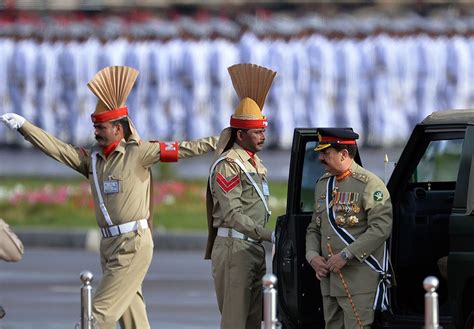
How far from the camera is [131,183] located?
11.6 meters

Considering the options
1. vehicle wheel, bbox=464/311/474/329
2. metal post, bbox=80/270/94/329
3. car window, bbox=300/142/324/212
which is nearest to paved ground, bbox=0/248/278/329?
car window, bbox=300/142/324/212

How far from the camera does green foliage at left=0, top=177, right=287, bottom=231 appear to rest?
76.6 ft

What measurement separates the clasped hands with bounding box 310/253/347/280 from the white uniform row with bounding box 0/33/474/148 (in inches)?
850

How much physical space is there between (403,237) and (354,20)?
2426cm

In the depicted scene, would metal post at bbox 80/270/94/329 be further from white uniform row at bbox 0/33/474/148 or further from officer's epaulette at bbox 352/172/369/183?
white uniform row at bbox 0/33/474/148

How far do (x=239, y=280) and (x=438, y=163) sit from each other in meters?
2.23

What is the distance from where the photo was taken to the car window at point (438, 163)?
38.2ft

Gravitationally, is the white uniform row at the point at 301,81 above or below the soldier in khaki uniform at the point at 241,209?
above

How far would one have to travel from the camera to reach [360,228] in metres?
10.6

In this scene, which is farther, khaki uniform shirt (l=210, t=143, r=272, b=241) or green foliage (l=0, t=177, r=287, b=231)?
green foliage (l=0, t=177, r=287, b=231)

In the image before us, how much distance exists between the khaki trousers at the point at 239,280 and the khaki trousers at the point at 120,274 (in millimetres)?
458

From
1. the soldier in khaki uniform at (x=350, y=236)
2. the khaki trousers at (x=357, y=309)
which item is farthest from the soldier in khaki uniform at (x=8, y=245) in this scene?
the khaki trousers at (x=357, y=309)

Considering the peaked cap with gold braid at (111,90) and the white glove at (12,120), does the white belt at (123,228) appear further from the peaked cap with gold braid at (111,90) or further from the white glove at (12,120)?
the white glove at (12,120)

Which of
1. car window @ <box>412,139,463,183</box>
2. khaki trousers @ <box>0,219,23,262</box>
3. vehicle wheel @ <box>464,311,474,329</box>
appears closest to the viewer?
khaki trousers @ <box>0,219,23,262</box>
